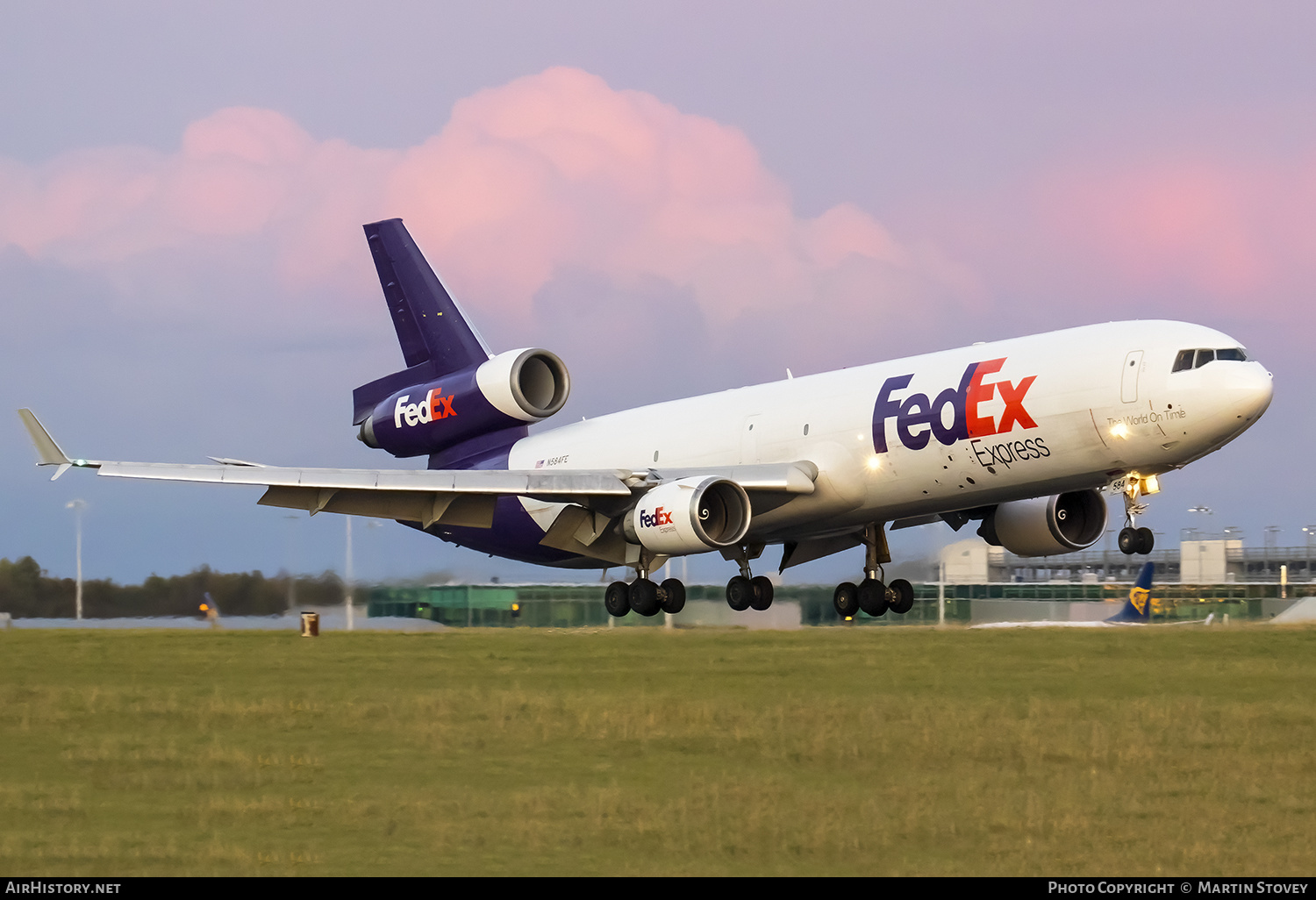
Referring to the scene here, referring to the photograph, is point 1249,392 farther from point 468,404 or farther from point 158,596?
point 158,596

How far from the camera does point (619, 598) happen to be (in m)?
33.2

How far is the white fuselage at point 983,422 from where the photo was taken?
26.3m

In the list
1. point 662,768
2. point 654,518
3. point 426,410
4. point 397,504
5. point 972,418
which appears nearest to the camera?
point 662,768

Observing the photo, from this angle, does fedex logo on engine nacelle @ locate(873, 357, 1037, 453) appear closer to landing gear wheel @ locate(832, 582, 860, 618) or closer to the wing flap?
landing gear wheel @ locate(832, 582, 860, 618)

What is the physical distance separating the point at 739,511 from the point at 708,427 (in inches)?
119

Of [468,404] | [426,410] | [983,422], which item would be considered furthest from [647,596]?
[983,422]

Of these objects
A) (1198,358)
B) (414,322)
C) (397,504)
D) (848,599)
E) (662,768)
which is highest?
(414,322)

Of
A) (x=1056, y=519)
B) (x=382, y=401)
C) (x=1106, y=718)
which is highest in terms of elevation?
(x=382, y=401)

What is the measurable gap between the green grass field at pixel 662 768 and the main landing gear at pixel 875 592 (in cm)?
165

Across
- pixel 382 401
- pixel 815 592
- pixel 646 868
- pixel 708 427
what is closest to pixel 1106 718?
pixel 708 427

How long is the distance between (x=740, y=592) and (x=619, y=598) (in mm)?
2989

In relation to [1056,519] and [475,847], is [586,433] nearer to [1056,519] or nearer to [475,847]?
[1056,519]

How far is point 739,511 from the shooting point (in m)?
30.1

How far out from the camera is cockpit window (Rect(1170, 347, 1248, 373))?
26219mm
